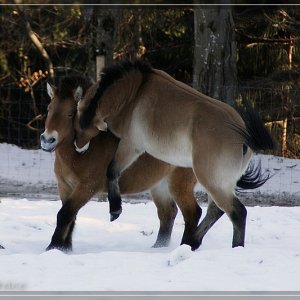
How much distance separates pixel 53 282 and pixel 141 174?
7.95ft

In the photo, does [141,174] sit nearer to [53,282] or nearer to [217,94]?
[53,282]

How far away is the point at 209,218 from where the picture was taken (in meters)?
6.94

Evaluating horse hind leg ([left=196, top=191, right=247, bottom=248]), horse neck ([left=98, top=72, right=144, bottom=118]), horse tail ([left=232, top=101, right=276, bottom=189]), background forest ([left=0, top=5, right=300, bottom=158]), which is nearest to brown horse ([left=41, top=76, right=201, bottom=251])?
horse neck ([left=98, top=72, right=144, bottom=118])

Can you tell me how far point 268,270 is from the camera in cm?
529

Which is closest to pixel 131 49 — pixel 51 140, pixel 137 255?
pixel 51 140

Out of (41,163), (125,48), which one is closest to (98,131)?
(41,163)

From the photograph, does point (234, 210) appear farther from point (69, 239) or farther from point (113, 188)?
point (69, 239)

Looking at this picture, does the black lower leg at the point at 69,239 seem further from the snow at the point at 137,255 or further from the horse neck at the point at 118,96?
the horse neck at the point at 118,96

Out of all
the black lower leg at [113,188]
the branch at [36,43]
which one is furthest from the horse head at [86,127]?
the branch at [36,43]

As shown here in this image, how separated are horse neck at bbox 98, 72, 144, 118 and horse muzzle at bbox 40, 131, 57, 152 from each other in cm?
48

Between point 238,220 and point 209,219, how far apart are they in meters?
0.45

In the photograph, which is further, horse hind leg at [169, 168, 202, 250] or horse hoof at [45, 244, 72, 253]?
horse hind leg at [169, 168, 202, 250]

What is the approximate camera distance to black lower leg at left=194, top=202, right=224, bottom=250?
272 inches

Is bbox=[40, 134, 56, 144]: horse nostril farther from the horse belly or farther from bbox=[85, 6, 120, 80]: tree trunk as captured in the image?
bbox=[85, 6, 120, 80]: tree trunk
